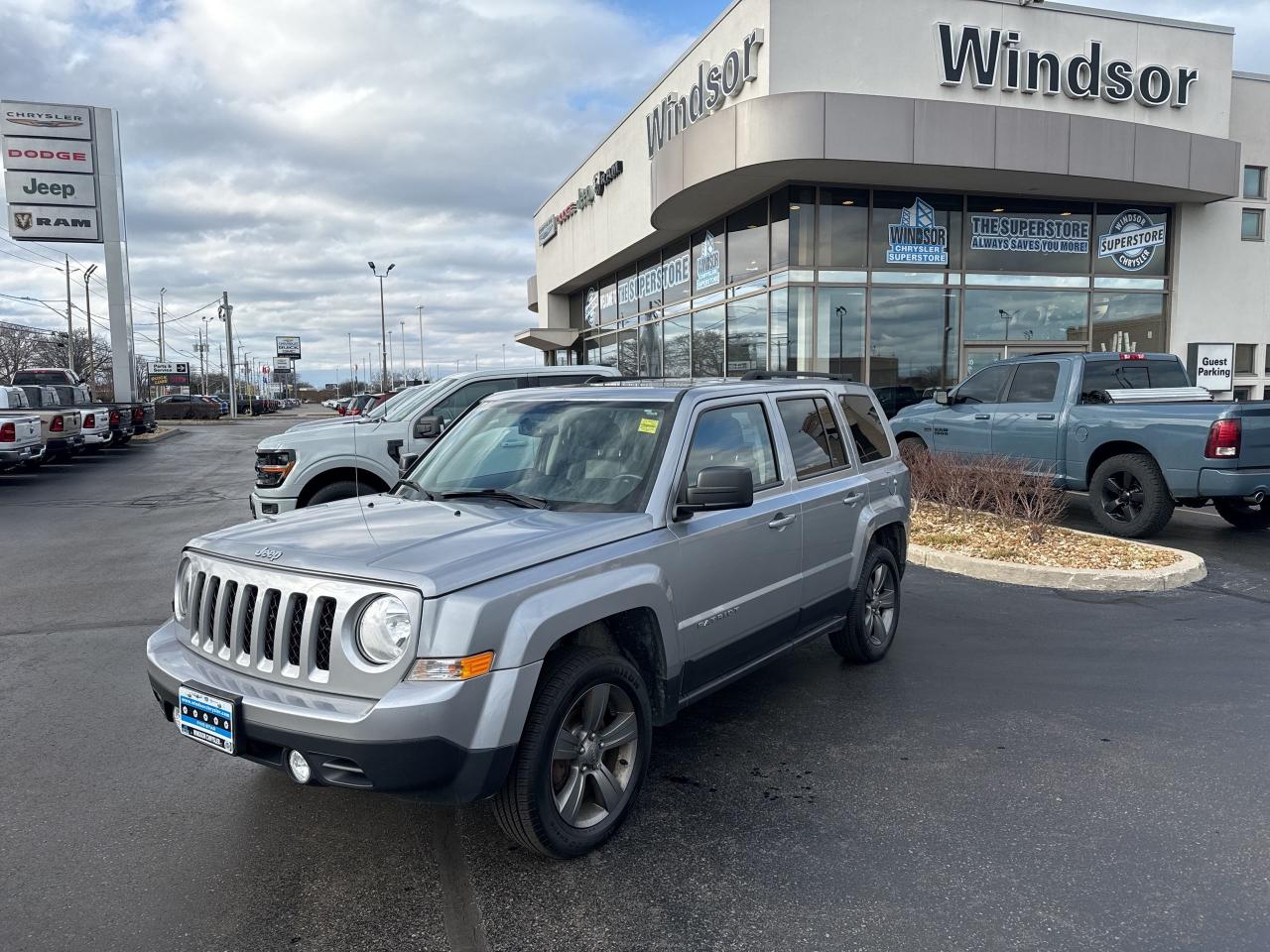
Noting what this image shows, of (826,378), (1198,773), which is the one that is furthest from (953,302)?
(1198,773)

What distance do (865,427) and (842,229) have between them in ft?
42.0

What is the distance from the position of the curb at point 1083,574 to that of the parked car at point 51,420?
17.4 m

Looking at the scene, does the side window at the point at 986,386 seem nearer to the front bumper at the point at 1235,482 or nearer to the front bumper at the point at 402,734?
the front bumper at the point at 1235,482

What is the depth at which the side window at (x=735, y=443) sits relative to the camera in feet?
13.3

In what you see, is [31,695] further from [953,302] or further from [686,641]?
[953,302]

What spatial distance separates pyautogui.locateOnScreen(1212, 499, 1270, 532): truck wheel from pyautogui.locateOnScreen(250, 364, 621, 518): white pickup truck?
23.7ft

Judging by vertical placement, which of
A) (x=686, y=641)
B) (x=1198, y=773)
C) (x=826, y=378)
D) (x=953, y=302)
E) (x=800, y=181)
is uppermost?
(x=800, y=181)

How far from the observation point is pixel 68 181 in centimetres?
3089

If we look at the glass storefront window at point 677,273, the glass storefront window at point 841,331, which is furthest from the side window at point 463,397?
the glass storefront window at point 677,273

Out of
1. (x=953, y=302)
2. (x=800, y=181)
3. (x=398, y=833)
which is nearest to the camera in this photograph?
(x=398, y=833)

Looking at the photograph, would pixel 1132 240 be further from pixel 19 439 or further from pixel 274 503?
pixel 19 439

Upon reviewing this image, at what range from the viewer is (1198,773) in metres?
3.93

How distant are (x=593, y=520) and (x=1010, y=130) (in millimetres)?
14987

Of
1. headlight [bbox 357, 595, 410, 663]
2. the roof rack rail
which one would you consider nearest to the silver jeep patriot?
headlight [bbox 357, 595, 410, 663]
